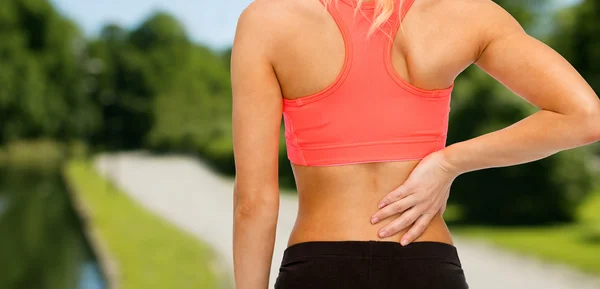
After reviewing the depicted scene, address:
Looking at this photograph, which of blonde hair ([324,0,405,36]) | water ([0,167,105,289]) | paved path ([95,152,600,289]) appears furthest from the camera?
water ([0,167,105,289])

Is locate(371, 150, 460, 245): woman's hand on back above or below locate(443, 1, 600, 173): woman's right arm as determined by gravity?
below

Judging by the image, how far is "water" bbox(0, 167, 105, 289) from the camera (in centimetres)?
1354

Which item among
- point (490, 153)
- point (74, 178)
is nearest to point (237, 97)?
point (490, 153)

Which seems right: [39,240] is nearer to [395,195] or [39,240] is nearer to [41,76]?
[395,195]

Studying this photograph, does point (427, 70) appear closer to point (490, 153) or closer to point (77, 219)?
point (490, 153)

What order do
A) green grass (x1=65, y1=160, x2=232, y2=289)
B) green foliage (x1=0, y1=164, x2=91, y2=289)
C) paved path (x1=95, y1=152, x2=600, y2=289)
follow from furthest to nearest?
1. green foliage (x1=0, y1=164, x2=91, y2=289)
2. green grass (x1=65, y1=160, x2=232, y2=289)
3. paved path (x1=95, y1=152, x2=600, y2=289)

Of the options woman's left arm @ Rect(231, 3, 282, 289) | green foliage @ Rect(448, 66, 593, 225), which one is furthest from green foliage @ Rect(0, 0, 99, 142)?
woman's left arm @ Rect(231, 3, 282, 289)

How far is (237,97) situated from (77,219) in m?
19.2

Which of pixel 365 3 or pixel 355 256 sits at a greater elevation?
pixel 365 3

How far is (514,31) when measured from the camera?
1.31 metres

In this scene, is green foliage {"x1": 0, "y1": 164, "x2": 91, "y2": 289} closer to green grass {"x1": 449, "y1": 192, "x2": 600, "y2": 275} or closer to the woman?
green grass {"x1": 449, "y1": 192, "x2": 600, "y2": 275}

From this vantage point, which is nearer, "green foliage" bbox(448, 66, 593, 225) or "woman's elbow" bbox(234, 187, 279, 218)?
"woman's elbow" bbox(234, 187, 279, 218)

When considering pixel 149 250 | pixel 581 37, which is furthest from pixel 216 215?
pixel 581 37

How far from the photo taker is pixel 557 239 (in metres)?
12.2
